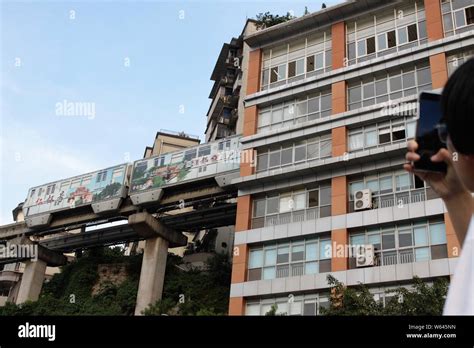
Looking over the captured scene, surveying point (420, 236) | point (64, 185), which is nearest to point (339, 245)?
point (420, 236)

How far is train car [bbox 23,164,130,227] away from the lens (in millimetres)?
35312

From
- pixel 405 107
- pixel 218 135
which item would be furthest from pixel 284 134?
pixel 218 135

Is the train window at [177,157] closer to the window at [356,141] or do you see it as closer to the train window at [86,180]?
the train window at [86,180]

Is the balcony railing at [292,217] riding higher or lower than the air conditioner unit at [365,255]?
higher

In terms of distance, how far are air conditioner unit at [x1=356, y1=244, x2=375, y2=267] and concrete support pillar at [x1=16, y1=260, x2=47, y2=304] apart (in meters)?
26.4

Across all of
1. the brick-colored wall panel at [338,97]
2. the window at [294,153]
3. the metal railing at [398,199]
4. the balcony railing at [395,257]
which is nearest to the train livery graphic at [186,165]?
the window at [294,153]

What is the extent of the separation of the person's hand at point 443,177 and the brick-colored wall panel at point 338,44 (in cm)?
2531

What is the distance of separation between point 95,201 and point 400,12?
21929mm

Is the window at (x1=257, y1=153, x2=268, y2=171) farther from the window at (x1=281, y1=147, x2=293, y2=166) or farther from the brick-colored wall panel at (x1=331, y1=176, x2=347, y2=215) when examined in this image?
the brick-colored wall panel at (x1=331, y1=176, x2=347, y2=215)

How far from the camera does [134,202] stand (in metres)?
33.8

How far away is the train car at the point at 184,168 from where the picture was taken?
30.5 m

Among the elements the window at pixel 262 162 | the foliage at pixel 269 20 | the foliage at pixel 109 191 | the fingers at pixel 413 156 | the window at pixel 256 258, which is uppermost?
the foliage at pixel 269 20

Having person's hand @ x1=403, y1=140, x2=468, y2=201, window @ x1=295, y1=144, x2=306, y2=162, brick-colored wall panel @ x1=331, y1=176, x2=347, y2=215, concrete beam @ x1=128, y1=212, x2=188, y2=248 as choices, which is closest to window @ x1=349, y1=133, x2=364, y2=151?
brick-colored wall panel @ x1=331, y1=176, x2=347, y2=215

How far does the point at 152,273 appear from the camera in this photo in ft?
106
